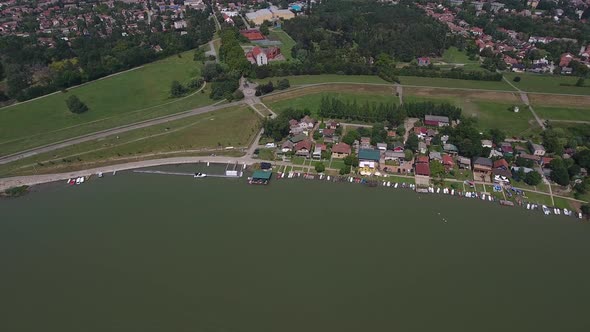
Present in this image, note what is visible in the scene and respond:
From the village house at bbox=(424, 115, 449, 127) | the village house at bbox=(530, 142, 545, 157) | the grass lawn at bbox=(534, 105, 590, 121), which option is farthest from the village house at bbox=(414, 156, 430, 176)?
the grass lawn at bbox=(534, 105, 590, 121)

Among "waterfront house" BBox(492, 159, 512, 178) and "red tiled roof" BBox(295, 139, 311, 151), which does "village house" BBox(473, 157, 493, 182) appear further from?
"red tiled roof" BBox(295, 139, 311, 151)

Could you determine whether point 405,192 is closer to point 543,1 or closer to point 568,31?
point 568,31

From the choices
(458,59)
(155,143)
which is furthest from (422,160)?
(458,59)

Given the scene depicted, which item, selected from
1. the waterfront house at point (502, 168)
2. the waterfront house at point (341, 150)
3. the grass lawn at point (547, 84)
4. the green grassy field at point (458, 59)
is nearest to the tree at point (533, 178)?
the waterfront house at point (502, 168)

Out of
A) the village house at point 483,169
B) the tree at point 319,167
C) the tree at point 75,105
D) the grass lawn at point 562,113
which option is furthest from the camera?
the tree at point 75,105

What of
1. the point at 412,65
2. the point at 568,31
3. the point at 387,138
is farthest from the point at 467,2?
the point at 387,138

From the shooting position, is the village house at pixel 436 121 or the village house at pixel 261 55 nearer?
the village house at pixel 436 121

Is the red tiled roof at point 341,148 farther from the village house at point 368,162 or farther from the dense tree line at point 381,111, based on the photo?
the dense tree line at point 381,111
